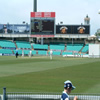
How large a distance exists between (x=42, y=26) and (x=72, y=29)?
11017mm

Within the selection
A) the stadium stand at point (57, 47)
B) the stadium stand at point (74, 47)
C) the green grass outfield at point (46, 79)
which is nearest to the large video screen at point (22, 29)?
the stadium stand at point (57, 47)

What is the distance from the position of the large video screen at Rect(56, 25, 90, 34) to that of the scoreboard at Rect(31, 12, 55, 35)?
16.0 ft

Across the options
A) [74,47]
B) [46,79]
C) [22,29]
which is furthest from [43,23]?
[46,79]

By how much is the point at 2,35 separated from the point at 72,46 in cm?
2176

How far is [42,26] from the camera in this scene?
302ft

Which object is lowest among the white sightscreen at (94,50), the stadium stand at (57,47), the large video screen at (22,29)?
the stadium stand at (57,47)

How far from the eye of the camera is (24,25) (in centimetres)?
10025

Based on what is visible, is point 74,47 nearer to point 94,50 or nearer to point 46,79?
point 94,50

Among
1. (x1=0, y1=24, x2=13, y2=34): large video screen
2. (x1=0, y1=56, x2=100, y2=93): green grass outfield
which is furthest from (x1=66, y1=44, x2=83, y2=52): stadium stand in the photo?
(x1=0, y1=56, x2=100, y2=93): green grass outfield

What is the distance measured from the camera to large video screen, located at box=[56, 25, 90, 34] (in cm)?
9762

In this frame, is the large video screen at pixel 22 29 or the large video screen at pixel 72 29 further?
the large video screen at pixel 22 29

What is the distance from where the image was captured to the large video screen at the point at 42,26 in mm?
92250

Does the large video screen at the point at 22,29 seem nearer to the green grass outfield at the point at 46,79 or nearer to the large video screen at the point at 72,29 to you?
the large video screen at the point at 72,29

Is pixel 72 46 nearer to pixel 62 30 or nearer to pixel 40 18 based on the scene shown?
pixel 62 30
